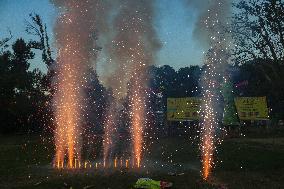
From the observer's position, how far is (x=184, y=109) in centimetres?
3612

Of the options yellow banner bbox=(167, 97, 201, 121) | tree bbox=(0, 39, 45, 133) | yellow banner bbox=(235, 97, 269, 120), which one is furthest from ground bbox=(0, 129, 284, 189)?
tree bbox=(0, 39, 45, 133)

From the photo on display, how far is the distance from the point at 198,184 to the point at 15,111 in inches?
1311

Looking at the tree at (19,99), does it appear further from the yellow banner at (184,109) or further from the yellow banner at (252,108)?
the yellow banner at (252,108)

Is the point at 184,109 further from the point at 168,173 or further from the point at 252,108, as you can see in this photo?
the point at 168,173

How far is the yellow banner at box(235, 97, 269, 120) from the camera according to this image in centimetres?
3397

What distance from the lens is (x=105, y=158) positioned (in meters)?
20.8

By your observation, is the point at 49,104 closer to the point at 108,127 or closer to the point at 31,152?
the point at 108,127

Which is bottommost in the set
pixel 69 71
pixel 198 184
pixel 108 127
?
pixel 198 184

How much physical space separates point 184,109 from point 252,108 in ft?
20.9

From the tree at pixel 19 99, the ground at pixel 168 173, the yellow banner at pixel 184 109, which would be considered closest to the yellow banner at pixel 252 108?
the yellow banner at pixel 184 109

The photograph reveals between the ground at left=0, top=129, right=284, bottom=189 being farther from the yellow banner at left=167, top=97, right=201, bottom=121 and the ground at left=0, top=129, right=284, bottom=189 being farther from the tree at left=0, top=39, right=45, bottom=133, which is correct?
the tree at left=0, top=39, right=45, bottom=133

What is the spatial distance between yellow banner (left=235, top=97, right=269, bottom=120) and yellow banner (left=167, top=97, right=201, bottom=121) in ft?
12.8

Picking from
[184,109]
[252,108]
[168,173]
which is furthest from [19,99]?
[168,173]

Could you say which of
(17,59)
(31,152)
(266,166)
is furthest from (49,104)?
(266,166)
